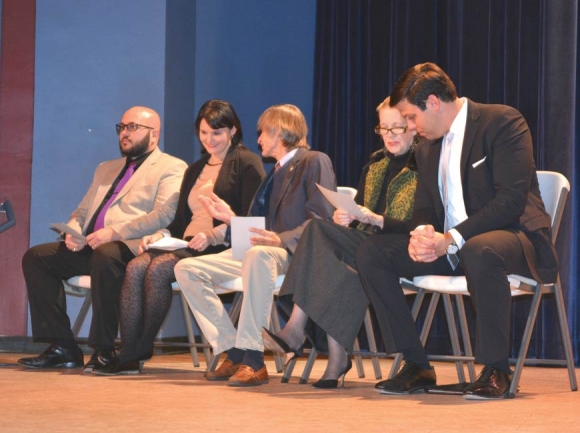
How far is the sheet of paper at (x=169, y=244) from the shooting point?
457cm

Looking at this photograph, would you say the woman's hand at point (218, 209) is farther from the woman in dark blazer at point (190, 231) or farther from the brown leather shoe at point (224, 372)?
the brown leather shoe at point (224, 372)

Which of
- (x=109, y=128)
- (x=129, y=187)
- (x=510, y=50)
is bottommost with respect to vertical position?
(x=129, y=187)

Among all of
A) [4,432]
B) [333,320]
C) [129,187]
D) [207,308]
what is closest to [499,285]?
[333,320]

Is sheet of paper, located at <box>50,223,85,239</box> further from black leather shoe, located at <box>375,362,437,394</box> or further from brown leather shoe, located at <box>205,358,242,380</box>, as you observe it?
black leather shoe, located at <box>375,362,437,394</box>

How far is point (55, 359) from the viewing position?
15.6 ft

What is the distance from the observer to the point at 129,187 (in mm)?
5027

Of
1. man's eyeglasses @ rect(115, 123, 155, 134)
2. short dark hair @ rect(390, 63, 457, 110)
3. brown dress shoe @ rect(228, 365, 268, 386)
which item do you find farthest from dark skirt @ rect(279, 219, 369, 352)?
man's eyeglasses @ rect(115, 123, 155, 134)

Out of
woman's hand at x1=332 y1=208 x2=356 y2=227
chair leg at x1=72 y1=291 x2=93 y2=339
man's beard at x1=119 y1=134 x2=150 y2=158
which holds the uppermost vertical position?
man's beard at x1=119 y1=134 x2=150 y2=158

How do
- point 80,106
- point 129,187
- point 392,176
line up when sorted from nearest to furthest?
point 392,176
point 129,187
point 80,106

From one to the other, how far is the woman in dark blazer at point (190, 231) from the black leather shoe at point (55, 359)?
39 cm

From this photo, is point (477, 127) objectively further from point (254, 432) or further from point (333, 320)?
point (254, 432)

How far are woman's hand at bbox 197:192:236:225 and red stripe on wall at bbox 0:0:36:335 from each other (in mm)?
1933

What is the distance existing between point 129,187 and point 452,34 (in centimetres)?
204

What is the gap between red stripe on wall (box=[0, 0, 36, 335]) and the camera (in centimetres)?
598
